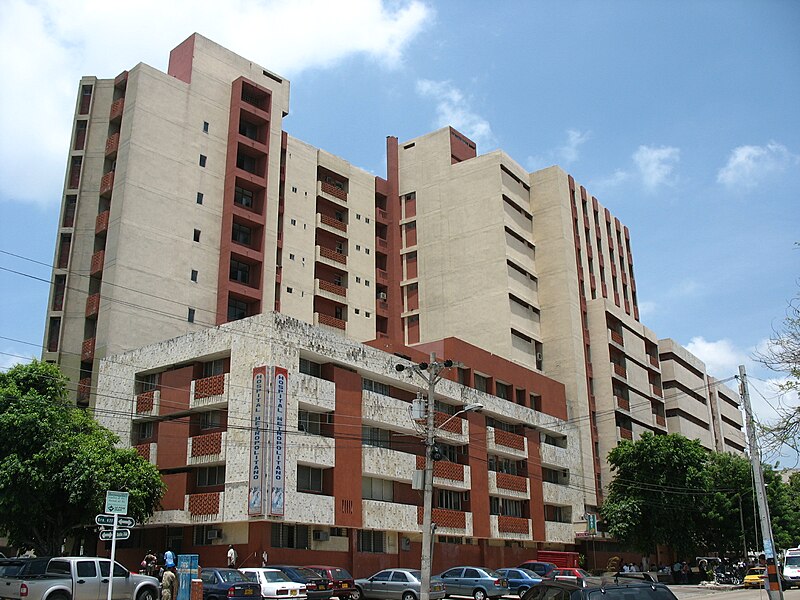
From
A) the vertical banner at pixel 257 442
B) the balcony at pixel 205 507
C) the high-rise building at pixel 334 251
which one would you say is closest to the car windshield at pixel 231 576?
the vertical banner at pixel 257 442

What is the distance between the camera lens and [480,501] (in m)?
55.2

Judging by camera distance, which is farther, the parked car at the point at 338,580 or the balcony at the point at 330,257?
the balcony at the point at 330,257

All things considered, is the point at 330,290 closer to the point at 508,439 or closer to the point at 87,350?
the point at 508,439

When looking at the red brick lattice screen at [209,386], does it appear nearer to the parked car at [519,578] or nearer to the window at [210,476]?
the window at [210,476]

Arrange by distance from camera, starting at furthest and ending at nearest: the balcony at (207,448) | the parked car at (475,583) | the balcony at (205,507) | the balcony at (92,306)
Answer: the balcony at (92,306), the balcony at (207,448), the balcony at (205,507), the parked car at (475,583)

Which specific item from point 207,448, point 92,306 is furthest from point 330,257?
point 207,448

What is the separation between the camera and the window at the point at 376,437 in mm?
48094

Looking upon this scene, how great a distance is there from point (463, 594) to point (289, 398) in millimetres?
13505

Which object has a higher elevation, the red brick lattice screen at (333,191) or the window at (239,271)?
the red brick lattice screen at (333,191)

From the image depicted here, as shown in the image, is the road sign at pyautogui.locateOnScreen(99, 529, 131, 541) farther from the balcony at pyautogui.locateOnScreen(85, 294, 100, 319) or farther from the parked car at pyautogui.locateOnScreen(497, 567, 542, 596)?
the balcony at pyautogui.locateOnScreen(85, 294, 100, 319)

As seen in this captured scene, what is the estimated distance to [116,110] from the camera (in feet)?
197

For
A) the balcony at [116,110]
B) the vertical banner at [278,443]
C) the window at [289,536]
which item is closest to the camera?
the vertical banner at [278,443]

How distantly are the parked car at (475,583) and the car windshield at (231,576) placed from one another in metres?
13.8

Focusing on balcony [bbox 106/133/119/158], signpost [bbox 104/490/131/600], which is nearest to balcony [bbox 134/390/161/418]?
balcony [bbox 106/133/119/158]
